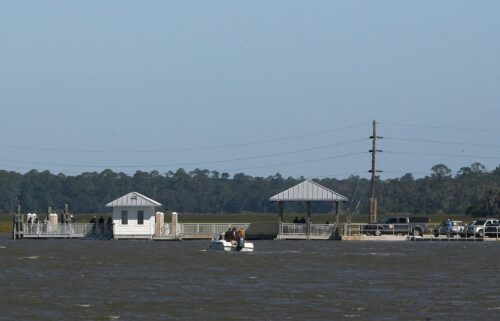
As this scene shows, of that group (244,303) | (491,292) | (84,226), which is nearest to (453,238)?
(84,226)

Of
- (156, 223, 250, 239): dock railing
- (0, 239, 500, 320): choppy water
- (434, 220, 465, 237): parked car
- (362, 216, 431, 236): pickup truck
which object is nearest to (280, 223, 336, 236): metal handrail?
(362, 216, 431, 236): pickup truck

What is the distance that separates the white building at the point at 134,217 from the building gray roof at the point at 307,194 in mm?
9639

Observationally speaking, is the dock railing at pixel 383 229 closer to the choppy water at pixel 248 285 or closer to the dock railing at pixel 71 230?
the dock railing at pixel 71 230

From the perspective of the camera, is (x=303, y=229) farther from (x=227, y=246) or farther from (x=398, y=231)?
(x=227, y=246)

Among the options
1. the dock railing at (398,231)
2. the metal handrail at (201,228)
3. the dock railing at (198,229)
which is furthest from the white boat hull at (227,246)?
the dock railing at (398,231)

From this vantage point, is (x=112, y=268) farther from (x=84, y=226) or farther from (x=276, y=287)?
(x=84, y=226)

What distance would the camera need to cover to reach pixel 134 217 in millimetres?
104938

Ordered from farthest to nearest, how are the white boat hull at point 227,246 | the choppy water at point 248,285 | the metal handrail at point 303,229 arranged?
the metal handrail at point 303,229
the white boat hull at point 227,246
the choppy water at point 248,285

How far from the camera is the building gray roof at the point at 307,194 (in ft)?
350

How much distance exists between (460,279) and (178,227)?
178ft

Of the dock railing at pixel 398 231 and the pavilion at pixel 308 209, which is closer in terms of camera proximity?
the pavilion at pixel 308 209

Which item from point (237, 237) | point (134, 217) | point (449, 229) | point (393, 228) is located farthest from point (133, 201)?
point (237, 237)

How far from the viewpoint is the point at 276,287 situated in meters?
48.7

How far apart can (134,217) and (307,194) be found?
13606 millimetres
